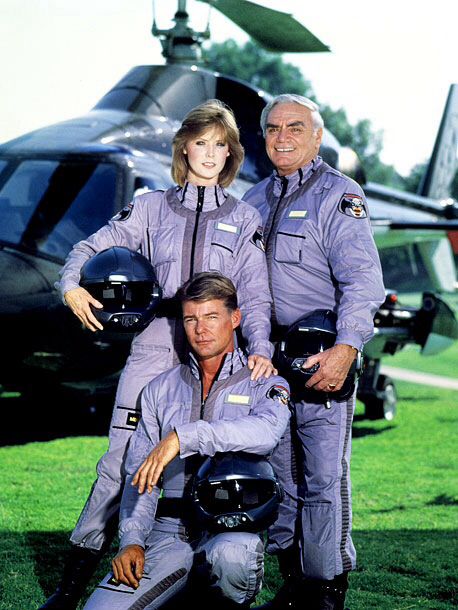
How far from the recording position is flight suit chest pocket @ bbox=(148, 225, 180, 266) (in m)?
3.56

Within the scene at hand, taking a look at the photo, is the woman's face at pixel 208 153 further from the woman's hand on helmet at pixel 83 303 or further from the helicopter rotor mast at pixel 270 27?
the helicopter rotor mast at pixel 270 27

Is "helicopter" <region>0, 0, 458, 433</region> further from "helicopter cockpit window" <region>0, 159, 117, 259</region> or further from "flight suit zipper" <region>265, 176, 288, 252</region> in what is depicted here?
"flight suit zipper" <region>265, 176, 288, 252</region>

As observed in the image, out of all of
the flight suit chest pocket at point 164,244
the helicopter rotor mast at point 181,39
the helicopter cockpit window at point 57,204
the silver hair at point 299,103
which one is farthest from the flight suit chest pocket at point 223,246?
the helicopter rotor mast at point 181,39

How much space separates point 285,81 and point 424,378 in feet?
182

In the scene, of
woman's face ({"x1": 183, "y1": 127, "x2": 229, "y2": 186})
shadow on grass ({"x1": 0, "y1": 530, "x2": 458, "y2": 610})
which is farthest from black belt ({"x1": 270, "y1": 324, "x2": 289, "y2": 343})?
shadow on grass ({"x1": 0, "y1": 530, "x2": 458, "y2": 610})

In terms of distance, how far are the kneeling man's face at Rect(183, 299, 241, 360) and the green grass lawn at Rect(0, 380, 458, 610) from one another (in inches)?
54.8

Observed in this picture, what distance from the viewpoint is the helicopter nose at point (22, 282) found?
6.38 meters

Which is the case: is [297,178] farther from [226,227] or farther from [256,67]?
[256,67]

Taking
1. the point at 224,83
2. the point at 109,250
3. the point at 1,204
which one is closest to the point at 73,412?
the point at 1,204

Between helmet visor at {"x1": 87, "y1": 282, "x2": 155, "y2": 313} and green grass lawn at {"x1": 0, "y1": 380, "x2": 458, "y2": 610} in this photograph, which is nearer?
helmet visor at {"x1": 87, "y1": 282, "x2": 155, "y2": 313}

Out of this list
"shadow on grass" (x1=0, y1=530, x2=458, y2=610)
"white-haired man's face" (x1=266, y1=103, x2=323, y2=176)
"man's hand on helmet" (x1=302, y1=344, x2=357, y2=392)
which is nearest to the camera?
"man's hand on helmet" (x1=302, y1=344, x2=357, y2=392)

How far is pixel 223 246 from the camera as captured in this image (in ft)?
11.6

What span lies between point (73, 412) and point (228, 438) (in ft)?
18.8

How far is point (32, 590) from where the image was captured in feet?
13.4
